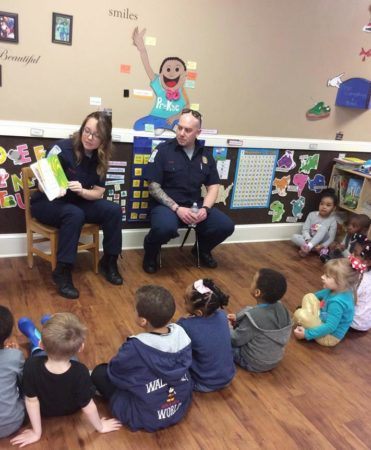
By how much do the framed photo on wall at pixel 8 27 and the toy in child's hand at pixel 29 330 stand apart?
5.61 ft

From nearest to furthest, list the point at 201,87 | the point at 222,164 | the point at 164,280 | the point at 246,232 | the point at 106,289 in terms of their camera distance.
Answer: the point at 106,289 → the point at 164,280 → the point at 201,87 → the point at 222,164 → the point at 246,232

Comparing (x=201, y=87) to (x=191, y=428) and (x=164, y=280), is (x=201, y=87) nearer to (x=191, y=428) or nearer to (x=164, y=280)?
Answer: (x=164, y=280)

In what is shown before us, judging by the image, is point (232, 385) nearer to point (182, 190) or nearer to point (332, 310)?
point (332, 310)

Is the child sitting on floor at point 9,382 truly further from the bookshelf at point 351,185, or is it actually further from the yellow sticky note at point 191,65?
the bookshelf at point 351,185

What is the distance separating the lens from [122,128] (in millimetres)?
3170

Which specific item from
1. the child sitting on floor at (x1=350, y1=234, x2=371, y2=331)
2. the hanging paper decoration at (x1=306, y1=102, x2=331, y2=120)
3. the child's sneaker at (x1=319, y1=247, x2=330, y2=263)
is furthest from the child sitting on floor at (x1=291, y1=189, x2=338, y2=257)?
the child sitting on floor at (x1=350, y1=234, x2=371, y2=331)

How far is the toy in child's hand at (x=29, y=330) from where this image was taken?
2.15 meters

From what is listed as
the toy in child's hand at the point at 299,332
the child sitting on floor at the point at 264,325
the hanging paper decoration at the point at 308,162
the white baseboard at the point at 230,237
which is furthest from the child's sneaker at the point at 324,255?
the child sitting on floor at the point at 264,325

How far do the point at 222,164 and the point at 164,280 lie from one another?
1.16 m

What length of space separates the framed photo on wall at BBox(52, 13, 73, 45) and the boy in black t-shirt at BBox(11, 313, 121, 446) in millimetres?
1958

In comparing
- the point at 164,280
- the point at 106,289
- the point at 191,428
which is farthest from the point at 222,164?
the point at 191,428

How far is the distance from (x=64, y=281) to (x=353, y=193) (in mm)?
2715

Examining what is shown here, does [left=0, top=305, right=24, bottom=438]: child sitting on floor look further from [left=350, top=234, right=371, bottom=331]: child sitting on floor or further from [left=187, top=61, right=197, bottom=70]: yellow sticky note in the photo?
[left=187, top=61, right=197, bottom=70]: yellow sticky note

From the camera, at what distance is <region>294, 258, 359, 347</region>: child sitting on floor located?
8.16 ft
